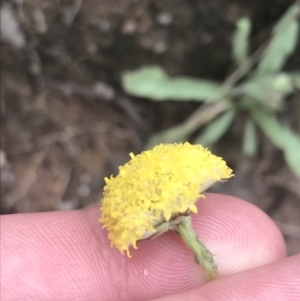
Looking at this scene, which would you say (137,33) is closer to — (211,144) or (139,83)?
(139,83)

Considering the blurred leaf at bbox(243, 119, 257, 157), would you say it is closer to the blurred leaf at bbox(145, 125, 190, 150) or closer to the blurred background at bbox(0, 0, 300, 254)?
the blurred background at bbox(0, 0, 300, 254)

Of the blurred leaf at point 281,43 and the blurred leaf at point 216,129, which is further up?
A: the blurred leaf at point 281,43

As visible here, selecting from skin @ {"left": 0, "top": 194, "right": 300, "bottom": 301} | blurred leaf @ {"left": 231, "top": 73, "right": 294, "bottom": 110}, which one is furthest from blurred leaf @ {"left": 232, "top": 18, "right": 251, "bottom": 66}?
skin @ {"left": 0, "top": 194, "right": 300, "bottom": 301}

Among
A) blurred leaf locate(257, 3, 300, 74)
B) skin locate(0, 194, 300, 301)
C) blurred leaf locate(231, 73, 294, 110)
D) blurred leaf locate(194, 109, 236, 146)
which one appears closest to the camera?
skin locate(0, 194, 300, 301)

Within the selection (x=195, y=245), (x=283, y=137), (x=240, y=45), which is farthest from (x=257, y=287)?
(x=240, y=45)

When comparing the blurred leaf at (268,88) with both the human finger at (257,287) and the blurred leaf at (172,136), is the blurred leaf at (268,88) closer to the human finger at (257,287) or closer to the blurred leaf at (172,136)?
the blurred leaf at (172,136)

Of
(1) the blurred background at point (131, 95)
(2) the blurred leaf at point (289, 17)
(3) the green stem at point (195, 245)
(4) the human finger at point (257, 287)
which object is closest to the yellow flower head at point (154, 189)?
(3) the green stem at point (195, 245)
